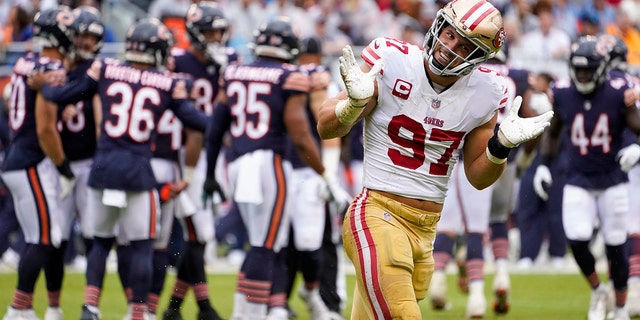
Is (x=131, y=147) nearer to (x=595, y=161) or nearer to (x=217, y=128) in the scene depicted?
(x=217, y=128)

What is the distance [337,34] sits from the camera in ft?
55.7

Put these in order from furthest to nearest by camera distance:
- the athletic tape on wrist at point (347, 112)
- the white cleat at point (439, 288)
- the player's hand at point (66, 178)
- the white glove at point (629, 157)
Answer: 1. the white cleat at point (439, 288)
2. the white glove at point (629, 157)
3. the player's hand at point (66, 178)
4. the athletic tape on wrist at point (347, 112)

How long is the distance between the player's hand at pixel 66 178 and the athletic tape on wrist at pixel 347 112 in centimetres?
323

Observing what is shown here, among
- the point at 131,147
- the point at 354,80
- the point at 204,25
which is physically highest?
the point at 204,25

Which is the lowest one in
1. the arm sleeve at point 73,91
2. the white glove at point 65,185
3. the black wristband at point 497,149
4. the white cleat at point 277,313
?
the white cleat at point 277,313

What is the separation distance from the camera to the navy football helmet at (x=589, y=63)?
855 centimetres

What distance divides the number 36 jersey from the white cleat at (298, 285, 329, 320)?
3.16 m

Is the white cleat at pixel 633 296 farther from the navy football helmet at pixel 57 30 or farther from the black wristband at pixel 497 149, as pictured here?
the navy football helmet at pixel 57 30

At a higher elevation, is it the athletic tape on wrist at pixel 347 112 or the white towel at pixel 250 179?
the athletic tape on wrist at pixel 347 112

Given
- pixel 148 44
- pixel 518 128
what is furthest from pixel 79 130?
pixel 518 128

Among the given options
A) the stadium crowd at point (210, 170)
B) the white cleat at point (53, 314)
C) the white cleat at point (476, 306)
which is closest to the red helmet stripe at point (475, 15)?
the stadium crowd at point (210, 170)

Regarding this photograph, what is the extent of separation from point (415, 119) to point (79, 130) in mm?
3535

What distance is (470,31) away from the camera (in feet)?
17.5

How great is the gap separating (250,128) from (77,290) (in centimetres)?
355
